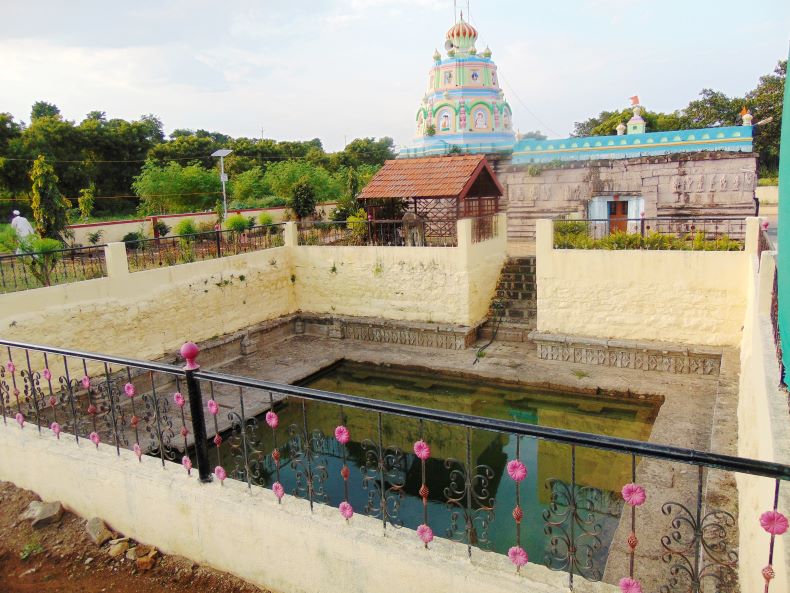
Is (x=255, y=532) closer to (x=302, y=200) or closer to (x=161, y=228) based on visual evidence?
(x=161, y=228)

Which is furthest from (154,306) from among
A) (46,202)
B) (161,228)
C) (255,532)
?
(161,228)

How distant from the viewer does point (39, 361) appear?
320 inches

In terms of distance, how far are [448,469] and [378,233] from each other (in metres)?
8.11

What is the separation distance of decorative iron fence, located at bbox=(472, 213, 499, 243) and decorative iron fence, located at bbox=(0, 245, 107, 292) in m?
7.12

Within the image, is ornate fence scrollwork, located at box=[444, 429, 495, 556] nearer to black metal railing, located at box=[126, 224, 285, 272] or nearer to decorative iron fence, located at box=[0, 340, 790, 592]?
decorative iron fence, located at box=[0, 340, 790, 592]

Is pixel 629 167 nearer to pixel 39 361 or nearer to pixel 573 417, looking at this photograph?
pixel 573 417

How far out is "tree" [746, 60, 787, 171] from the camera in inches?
1029

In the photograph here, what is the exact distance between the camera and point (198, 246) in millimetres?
11297

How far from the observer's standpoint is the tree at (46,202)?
35.1ft

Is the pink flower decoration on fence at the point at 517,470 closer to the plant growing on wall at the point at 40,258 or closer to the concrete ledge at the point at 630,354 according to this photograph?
→ the concrete ledge at the point at 630,354

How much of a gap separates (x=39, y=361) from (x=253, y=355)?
13.2 ft

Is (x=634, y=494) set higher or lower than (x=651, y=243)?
lower

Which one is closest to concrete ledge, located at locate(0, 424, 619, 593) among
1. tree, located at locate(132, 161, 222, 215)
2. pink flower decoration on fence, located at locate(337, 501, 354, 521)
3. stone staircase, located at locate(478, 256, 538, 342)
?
pink flower decoration on fence, located at locate(337, 501, 354, 521)

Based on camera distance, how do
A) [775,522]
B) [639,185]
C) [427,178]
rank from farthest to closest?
[639,185], [427,178], [775,522]
